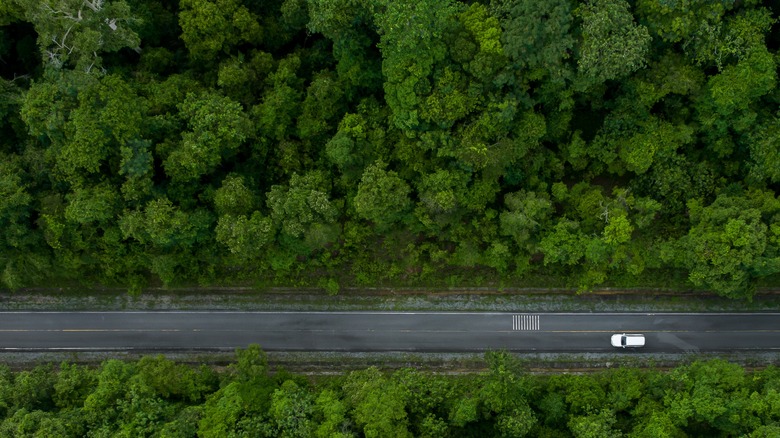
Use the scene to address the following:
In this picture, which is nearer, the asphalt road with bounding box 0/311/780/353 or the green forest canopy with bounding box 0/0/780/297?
the green forest canopy with bounding box 0/0/780/297

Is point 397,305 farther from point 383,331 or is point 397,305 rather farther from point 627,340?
point 627,340

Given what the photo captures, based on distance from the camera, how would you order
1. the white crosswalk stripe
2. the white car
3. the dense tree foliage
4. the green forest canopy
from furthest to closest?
the white crosswalk stripe
the white car
the dense tree foliage
the green forest canopy

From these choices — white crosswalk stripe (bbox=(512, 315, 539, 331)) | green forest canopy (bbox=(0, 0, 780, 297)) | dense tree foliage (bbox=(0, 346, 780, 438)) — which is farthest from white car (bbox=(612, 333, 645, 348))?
white crosswalk stripe (bbox=(512, 315, 539, 331))

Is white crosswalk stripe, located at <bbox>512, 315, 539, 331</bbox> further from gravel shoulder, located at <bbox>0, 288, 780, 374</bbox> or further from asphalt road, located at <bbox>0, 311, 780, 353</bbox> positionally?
gravel shoulder, located at <bbox>0, 288, 780, 374</bbox>

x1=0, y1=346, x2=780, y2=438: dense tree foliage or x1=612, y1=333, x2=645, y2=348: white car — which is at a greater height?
x1=612, y1=333, x2=645, y2=348: white car

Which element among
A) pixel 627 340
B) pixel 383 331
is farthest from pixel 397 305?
pixel 627 340

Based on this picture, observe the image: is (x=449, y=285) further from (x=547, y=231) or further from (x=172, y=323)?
(x=172, y=323)

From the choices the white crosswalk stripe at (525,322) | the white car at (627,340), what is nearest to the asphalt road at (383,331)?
the white crosswalk stripe at (525,322)
